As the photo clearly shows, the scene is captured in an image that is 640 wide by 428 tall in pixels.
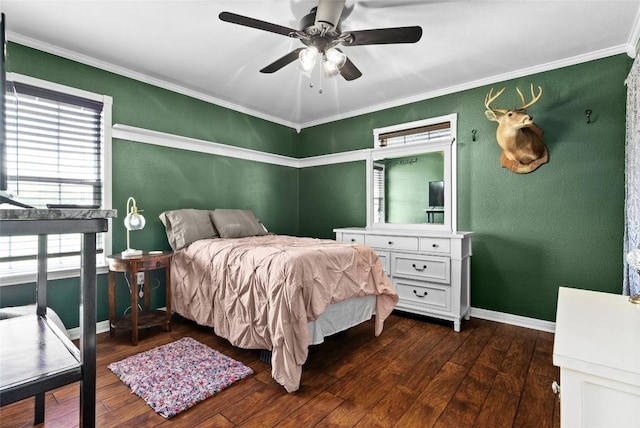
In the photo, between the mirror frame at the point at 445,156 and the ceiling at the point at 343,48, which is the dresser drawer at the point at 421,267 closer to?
the mirror frame at the point at 445,156

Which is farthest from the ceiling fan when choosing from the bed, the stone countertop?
the stone countertop

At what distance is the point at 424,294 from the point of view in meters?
3.31

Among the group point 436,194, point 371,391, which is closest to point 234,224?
point 371,391

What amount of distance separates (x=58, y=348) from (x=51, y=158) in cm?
254

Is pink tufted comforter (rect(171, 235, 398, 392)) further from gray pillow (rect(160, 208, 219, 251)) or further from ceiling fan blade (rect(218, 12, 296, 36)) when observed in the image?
ceiling fan blade (rect(218, 12, 296, 36))

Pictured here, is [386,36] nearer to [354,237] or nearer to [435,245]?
[435,245]

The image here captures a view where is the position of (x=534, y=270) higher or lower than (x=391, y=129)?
lower

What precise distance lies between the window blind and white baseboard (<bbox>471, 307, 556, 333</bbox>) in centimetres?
400

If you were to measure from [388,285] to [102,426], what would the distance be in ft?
7.09

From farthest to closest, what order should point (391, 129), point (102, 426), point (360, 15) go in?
1. point (391, 129)
2. point (360, 15)
3. point (102, 426)

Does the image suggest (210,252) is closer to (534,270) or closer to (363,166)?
(363,166)

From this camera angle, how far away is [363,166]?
4449 millimetres

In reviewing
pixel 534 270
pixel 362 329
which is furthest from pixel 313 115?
pixel 534 270

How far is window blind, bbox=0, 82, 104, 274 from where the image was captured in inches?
101
